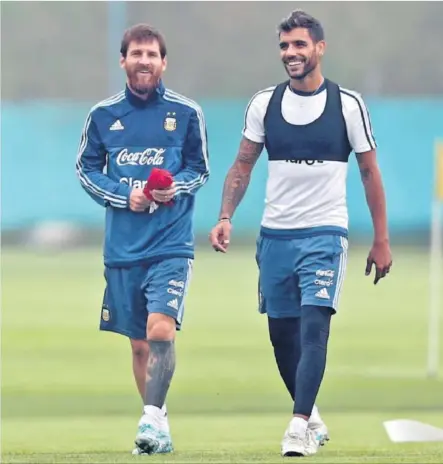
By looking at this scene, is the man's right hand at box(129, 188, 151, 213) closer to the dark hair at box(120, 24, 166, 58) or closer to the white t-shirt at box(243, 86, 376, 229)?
the white t-shirt at box(243, 86, 376, 229)

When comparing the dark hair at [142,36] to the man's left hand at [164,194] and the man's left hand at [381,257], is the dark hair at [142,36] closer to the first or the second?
the man's left hand at [164,194]

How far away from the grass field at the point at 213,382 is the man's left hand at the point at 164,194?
133cm

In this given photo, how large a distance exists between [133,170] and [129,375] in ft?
22.7

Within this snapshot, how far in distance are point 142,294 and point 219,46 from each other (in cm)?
4093

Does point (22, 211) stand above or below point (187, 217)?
above

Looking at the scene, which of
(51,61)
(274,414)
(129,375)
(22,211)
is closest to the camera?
(274,414)

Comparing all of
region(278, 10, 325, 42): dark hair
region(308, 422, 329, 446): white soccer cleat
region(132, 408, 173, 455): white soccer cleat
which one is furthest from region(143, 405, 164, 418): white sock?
region(278, 10, 325, 42): dark hair

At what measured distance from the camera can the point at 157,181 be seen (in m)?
8.57

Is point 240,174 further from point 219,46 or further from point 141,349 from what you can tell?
point 219,46

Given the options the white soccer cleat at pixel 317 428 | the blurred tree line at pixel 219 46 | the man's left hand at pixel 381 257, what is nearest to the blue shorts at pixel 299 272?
the man's left hand at pixel 381 257

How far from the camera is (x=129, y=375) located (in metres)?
15.7

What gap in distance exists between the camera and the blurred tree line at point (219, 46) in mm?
47906

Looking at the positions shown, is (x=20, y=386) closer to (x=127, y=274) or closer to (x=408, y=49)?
(x=127, y=274)

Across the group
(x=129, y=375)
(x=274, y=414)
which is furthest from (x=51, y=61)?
(x=274, y=414)
